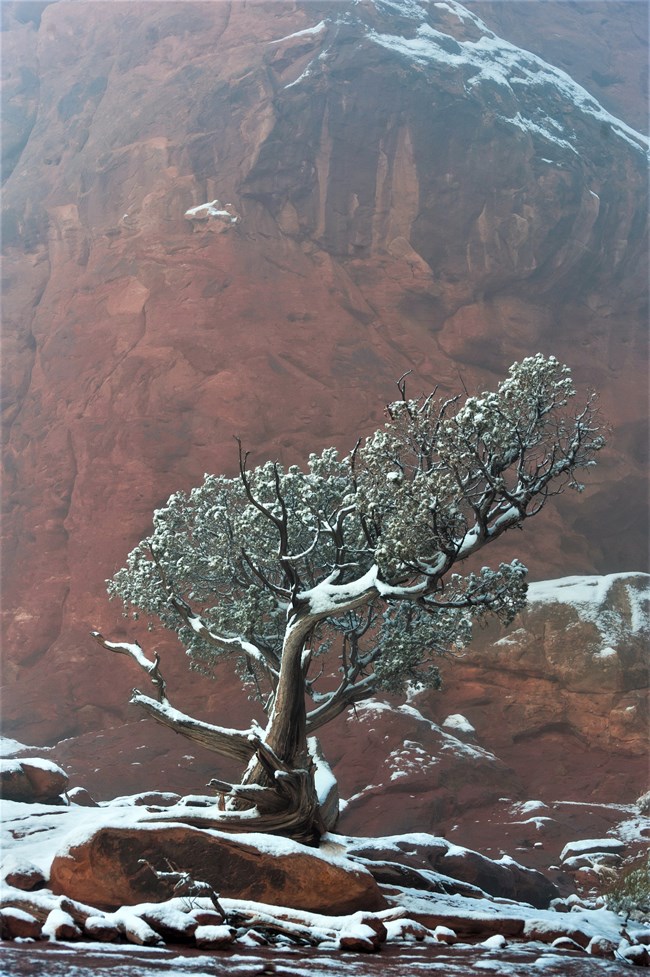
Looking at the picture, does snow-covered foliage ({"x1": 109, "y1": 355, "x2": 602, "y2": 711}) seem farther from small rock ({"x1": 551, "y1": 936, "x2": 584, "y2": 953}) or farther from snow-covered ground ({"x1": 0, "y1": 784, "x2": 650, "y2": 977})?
small rock ({"x1": 551, "y1": 936, "x2": 584, "y2": 953})

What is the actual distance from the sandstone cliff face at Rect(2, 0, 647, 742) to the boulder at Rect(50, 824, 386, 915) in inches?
798

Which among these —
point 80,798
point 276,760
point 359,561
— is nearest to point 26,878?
point 276,760

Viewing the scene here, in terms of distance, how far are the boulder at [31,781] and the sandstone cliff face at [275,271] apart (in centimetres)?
1348

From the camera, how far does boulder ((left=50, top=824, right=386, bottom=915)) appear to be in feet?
42.7

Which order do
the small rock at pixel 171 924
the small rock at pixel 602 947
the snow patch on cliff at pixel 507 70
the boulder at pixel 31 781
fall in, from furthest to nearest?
the snow patch on cliff at pixel 507 70 → the boulder at pixel 31 781 → the small rock at pixel 602 947 → the small rock at pixel 171 924

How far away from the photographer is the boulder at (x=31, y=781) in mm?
19609

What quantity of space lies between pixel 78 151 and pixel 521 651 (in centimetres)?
3453

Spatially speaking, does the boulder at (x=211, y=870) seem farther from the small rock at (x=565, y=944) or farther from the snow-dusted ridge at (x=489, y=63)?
the snow-dusted ridge at (x=489, y=63)

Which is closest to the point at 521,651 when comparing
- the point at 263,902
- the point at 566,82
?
the point at 263,902

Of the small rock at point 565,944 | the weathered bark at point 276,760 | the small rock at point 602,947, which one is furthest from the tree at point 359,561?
the small rock at point 602,947

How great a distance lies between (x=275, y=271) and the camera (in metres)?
40.7

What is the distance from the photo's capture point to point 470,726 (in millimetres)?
31250

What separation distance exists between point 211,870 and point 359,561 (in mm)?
7524

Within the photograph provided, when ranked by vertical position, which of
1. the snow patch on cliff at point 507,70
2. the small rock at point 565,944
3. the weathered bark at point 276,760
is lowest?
the small rock at point 565,944
